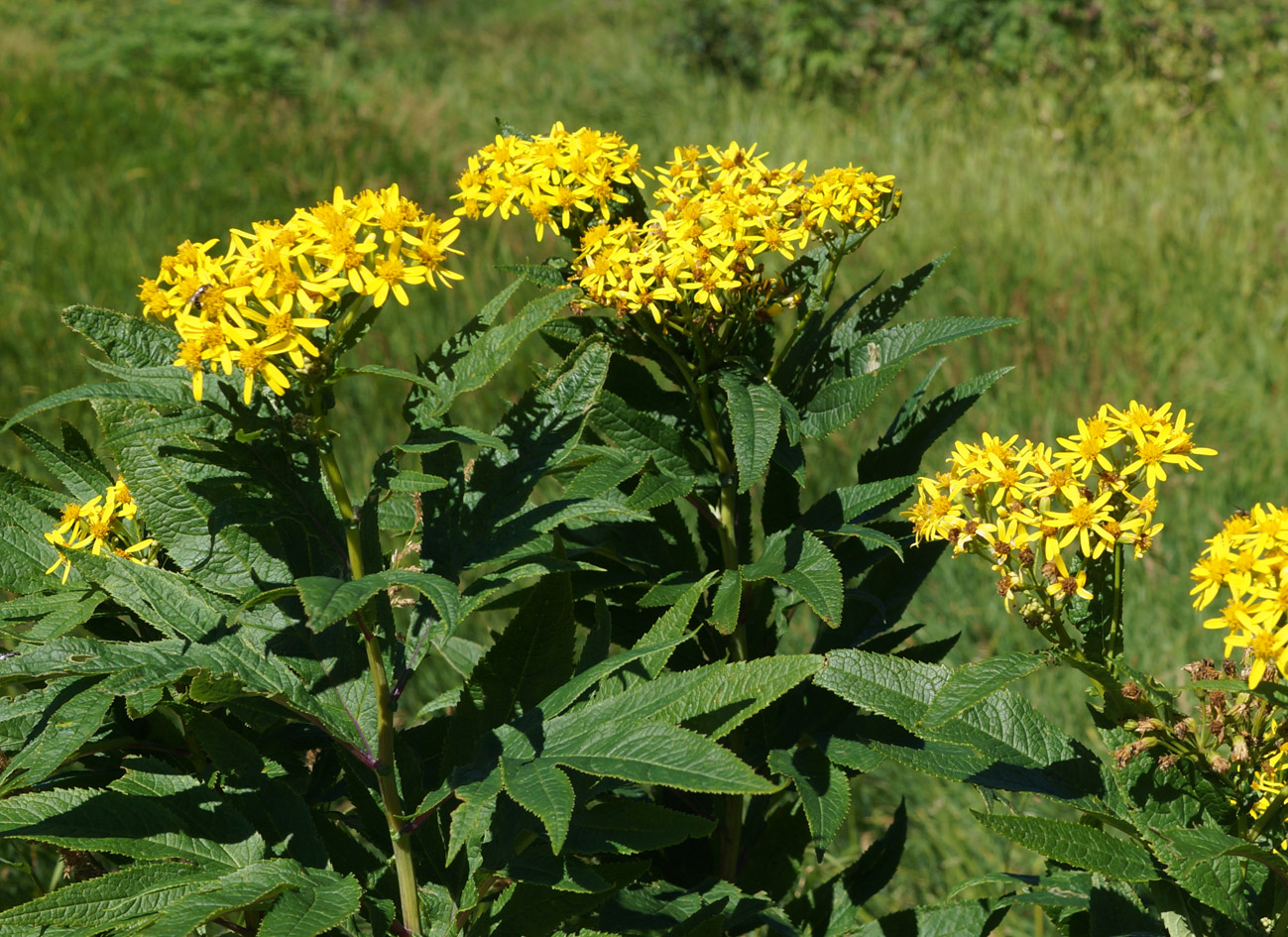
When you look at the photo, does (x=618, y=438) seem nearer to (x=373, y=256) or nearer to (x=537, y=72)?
(x=373, y=256)

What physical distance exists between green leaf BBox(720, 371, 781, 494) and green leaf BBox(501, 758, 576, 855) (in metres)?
0.42

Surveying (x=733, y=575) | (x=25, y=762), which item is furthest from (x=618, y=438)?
(x=25, y=762)

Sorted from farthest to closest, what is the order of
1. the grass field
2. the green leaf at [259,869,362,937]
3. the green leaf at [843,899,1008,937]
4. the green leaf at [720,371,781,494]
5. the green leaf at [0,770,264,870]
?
the grass field < the green leaf at [843,899,1008,937] < the green leaf at [720,371,781,494] < the green leaf at [0,770,264,870] < the green leaf at [259,869,362,937]

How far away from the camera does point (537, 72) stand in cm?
1209

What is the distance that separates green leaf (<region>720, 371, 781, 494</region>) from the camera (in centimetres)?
145

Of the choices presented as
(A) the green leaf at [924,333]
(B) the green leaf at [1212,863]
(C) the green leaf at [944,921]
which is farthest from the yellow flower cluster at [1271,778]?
(A) the green leaf at [924,333]

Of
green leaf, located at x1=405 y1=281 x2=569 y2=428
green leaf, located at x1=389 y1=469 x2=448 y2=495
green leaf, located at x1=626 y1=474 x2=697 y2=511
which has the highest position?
green leaf, located at x1=405 y1=281 x2=569 y2=428

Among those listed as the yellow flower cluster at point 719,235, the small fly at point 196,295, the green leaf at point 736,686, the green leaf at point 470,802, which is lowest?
the green leaf at point 470,802

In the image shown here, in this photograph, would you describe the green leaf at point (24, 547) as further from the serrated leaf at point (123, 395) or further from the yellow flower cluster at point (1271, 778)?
the yellow flower cluster at point (1271, 778)

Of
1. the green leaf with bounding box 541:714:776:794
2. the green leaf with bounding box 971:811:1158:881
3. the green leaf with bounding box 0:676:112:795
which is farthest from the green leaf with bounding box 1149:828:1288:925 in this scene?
the green leaf with bounding box 0:676:112:795

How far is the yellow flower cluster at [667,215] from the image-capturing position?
1561mm

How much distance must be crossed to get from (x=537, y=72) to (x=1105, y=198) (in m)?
7.41

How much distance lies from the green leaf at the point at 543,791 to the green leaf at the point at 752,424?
1.39ft

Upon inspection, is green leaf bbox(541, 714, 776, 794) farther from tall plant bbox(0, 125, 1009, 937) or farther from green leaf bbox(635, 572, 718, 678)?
green leaf bbox(635, 572, 718, 678)
